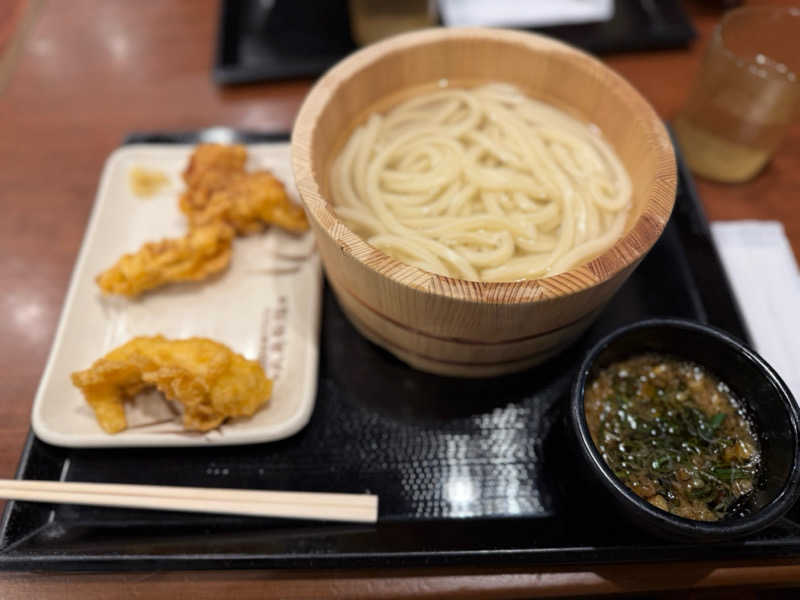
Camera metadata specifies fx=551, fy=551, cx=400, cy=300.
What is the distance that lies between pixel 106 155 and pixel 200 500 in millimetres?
1539

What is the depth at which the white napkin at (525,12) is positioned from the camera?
8.36 ft

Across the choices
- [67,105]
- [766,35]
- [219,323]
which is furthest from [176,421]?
[766,35]

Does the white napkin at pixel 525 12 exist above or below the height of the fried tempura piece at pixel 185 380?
above

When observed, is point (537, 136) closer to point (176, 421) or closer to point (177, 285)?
point (177, 285)

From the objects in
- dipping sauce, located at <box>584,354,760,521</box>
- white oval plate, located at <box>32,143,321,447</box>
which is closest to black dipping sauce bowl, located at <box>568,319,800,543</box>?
dipping sauce, located at <box>584,354,760,521</box>

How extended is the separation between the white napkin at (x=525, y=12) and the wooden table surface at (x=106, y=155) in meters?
0.26

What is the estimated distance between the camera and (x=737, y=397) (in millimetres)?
1354

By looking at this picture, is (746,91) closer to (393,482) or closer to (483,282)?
(483,282)

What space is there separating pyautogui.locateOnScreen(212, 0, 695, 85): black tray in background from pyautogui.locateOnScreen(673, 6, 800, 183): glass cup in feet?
Result: 2.04

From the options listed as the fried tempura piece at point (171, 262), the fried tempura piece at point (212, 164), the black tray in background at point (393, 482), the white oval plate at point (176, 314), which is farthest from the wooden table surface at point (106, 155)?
the fried tempura piece at point (212, 164)

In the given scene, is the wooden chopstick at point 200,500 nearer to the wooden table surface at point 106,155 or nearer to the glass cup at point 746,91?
the wooden table surface at point 106,155

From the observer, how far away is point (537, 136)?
5.57ft

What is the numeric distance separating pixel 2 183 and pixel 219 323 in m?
1.19

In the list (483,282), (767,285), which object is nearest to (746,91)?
(767,285)
